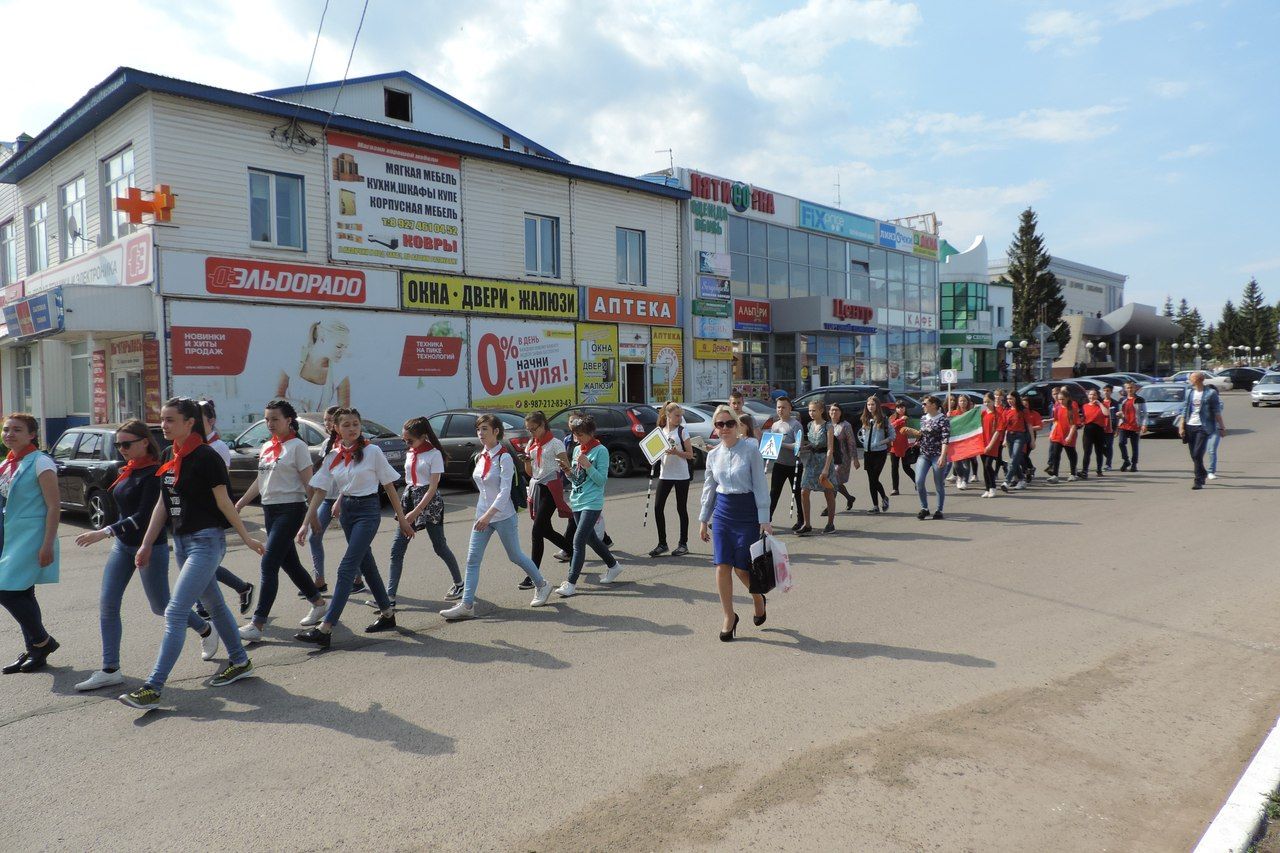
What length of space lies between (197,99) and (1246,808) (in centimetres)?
2097

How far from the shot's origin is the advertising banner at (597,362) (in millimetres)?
26047

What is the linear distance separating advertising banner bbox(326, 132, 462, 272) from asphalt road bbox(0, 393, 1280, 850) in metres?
14.2

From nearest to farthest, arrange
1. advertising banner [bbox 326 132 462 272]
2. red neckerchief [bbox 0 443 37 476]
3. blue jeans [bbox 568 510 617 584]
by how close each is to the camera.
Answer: red neckerchief [bbox 0 443 37 476]
blue jeans [bbox 568 510 617 584]
advertising banner [bbox 326 132 462 272]

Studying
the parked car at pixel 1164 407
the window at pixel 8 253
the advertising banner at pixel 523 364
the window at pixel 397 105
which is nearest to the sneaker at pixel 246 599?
the advertising banner at pixel 523 364

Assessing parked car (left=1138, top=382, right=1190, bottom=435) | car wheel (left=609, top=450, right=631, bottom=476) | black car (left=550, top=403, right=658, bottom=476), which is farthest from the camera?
parked car (left=1138, top=382, right=1190, bottom=435)

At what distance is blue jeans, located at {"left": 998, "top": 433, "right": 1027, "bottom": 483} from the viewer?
1464cm

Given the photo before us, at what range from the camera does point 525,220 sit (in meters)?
24.8

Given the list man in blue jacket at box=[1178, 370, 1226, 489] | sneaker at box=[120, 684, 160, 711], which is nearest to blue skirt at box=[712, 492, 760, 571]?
sneaker at box=[120, 684, 160, 711]

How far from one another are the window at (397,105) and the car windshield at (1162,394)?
23.8 meters

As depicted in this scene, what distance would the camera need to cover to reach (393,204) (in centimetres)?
2152

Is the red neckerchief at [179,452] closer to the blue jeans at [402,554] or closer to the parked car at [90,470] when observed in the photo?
the blue jeans at [402,554]

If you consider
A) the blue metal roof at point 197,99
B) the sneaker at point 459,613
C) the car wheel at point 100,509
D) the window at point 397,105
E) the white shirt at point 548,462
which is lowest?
the sneaker at point 459,613

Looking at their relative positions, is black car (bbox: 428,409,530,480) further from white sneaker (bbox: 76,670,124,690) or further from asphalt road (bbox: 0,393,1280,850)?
white sneaker (bbox: 76,670,124,690)

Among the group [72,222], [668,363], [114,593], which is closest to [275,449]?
[114,593]
